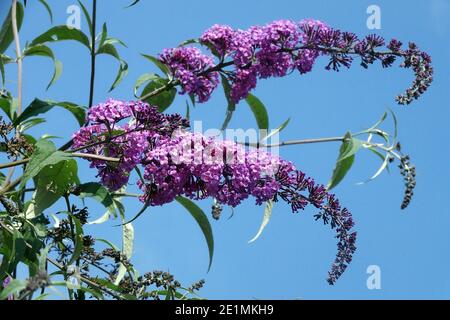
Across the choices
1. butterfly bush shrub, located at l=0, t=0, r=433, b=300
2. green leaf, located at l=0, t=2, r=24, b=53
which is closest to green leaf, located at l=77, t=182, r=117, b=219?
butterfly bush shrub, located at l=0, t=0, r=433, b=300

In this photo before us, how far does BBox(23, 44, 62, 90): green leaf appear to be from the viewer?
371 centimetres

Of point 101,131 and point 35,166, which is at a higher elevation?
point 101,131

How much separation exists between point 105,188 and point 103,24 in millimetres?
801

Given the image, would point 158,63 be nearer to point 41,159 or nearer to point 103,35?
point 103,35

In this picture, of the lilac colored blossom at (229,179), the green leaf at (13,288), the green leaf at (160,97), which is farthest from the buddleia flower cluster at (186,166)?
the green leaf at (13,288)

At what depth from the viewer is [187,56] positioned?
10.9 feet

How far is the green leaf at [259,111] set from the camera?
3.52 meters

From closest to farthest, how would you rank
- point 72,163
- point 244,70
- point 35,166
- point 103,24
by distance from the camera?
point 35,166, point 72,163, point 244,70, point 103,24

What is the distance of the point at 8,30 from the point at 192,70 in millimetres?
1126

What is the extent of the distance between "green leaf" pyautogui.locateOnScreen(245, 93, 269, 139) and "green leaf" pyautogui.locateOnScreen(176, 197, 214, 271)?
1.77 feet
